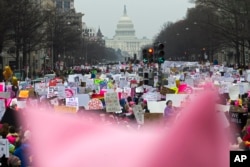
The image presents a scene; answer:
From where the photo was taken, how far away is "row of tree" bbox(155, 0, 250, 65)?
63.1m

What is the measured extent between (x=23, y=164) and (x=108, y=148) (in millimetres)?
6430

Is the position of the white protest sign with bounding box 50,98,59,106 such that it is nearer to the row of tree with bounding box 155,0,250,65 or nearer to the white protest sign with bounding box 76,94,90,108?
the white protest sign with bounding box 76,94,90,108

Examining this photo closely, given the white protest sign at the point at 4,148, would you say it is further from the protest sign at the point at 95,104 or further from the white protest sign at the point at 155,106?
the white protest sign at the point at 155,106

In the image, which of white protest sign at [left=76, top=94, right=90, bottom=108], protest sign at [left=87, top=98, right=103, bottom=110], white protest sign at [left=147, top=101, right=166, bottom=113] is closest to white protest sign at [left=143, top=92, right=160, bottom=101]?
white protest sign at [left=147, top=101, right=166, bottom=113]

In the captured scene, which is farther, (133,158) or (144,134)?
(144,134)

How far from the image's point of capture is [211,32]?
265 feet

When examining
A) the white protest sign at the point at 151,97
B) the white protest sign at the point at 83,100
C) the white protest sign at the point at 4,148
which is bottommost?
the white protest sign at the point at 151,97

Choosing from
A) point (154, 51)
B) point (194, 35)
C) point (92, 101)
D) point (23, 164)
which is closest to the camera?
point (23, 164)

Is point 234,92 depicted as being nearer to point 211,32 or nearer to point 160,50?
point 160,50

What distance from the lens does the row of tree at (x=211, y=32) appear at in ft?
207

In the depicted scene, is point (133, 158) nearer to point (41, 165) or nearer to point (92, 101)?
point (41, 165)

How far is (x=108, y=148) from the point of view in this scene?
1.87 m

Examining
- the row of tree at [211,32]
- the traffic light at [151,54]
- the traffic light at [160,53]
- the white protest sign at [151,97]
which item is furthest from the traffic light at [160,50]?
the row of tree at [211,32]

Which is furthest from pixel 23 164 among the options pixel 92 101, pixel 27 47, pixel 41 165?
pixel 27 47
